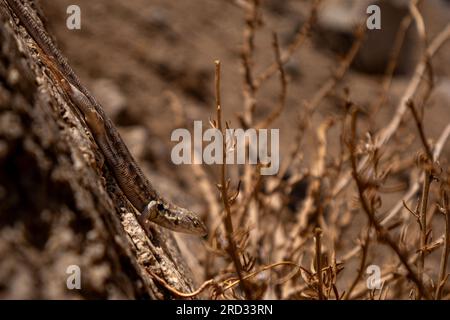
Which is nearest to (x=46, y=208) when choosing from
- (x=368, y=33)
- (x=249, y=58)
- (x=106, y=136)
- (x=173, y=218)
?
(x=106, y=136)

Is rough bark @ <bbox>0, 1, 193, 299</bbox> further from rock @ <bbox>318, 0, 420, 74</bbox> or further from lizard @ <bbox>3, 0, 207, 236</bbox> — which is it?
rock @ <bbox>318, 0, 420, 74</bbox>

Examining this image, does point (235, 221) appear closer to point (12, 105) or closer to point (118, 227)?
point (118, 227)

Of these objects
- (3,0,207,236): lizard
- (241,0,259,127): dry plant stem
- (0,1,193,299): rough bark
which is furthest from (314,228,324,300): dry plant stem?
(241,0,259,127): dry plant stem

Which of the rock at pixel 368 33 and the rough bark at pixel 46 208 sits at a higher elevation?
the rock at pixel 368 33

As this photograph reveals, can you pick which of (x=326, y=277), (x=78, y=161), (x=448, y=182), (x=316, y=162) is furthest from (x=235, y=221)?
(x=78, y=161)

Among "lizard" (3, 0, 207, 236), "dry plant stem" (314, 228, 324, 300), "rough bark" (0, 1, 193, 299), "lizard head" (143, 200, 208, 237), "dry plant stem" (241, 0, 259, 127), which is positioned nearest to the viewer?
"rough bark" (0, 1, 193, 299)

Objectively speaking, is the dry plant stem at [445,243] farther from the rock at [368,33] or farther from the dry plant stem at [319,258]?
the rock at [368,33]

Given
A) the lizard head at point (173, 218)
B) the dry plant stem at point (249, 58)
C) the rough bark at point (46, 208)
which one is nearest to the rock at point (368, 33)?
the dry plant stem at point (249, 58)

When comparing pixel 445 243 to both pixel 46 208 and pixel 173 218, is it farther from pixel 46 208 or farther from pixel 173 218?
pixel 46 208
